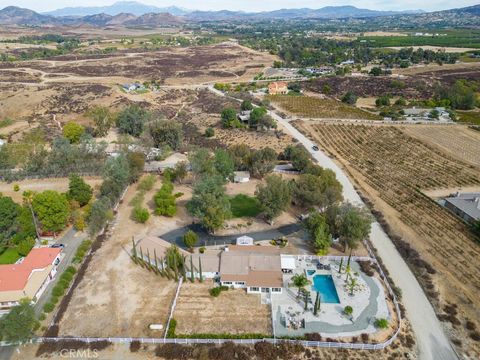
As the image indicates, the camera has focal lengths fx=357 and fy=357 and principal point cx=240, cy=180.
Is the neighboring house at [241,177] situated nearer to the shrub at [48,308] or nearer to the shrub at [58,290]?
the shrub at [58,290]

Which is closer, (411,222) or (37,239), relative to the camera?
(37,239)

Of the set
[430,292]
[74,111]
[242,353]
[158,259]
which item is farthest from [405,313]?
[74,111]

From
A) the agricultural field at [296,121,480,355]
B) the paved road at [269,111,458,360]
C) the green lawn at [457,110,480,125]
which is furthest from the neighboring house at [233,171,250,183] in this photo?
the green lawn at [457,110,480,125]

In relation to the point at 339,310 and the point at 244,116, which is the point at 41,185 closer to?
the point at 244,116

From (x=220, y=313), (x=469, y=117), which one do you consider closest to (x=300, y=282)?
(x=220, y=313)

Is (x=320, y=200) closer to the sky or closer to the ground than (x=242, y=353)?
closer to the sky

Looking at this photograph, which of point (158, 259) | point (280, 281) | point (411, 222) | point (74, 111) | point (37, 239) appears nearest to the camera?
point (280, 281)

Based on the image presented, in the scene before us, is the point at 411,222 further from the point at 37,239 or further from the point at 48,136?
the point at 48,136

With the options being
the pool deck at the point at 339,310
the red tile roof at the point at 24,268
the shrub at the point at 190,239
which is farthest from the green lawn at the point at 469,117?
the red tile roof at the point at 24,268
